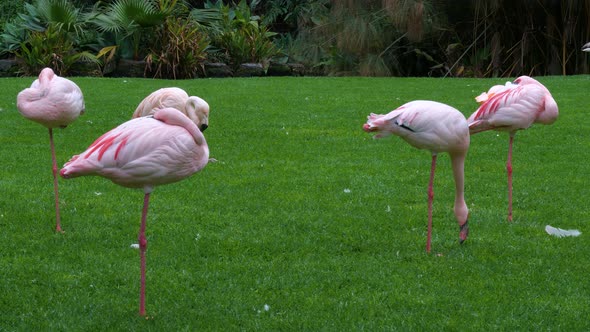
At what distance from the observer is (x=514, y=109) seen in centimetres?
531

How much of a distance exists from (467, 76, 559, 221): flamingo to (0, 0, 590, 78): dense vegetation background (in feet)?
32.6

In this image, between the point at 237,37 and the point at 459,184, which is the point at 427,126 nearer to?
the point at 459,184

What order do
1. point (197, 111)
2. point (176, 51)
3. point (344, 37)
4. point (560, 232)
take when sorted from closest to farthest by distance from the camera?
point (560, 232) → point (197, 111) → point (176, 51) → point (344, 37)

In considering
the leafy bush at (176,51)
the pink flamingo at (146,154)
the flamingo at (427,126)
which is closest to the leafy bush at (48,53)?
the leafy bush at (176,51)

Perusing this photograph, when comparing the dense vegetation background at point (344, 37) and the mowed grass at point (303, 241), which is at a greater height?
the mowed grass at point (303, 241)

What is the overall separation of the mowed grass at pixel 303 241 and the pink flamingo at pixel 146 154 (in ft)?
1.97

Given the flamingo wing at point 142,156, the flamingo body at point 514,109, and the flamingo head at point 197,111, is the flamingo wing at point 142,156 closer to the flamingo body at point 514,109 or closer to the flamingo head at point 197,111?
the flamingo body at point 514,109

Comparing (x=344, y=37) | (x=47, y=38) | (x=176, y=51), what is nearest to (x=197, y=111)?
(x=176, y=51)

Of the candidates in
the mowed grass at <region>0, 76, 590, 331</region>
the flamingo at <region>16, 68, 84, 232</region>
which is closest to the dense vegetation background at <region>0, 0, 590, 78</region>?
the mowed grass at <region>0, 76, 590, 331</region>

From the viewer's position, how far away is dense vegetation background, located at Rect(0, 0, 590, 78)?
15039 millimetres

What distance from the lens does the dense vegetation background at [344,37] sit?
15.0 metres

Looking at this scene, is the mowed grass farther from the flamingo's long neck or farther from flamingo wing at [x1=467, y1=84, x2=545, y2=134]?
flamingo wing at [x1=467, y1=84, x2=545, y2=134]

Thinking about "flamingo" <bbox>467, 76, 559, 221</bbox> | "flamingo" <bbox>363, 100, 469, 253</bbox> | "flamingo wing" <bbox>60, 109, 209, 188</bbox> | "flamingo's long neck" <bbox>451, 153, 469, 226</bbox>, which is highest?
"flamingo wing" <bbox>60, 109, 209, 188</bbox>

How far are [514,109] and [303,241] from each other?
65.3 inches
